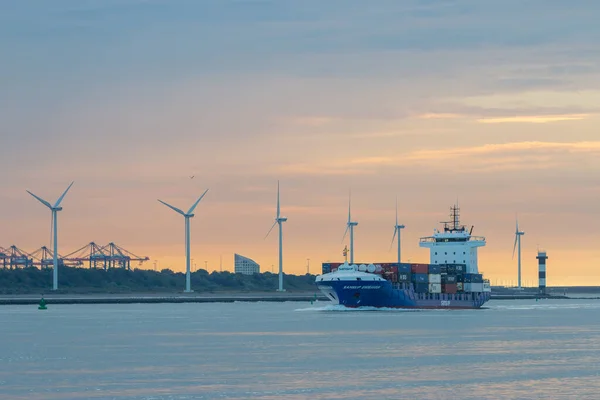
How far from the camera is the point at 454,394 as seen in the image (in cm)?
7119

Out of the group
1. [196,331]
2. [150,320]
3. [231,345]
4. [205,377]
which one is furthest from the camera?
[150,320]

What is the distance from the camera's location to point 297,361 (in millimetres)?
92000

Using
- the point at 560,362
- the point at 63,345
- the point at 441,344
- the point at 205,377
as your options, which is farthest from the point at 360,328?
the point at 205,377

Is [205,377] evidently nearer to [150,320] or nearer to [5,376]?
[5,376]

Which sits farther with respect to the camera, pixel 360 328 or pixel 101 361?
pixel 360 328

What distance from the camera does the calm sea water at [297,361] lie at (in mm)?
72875

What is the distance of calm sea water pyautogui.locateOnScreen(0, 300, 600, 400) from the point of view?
239 feet

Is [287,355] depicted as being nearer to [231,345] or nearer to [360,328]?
[231,345]

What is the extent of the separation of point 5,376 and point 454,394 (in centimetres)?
2922

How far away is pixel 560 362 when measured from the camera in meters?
92.1

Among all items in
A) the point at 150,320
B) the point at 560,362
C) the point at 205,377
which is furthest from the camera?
the point at 150,320

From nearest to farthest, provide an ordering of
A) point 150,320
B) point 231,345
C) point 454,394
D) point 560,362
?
point 454,394 < point 560,362 < point 231,345 < point 150,320

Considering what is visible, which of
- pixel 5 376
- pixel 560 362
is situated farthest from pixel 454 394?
pixel 5 376

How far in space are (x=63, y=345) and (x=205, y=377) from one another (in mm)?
34099
